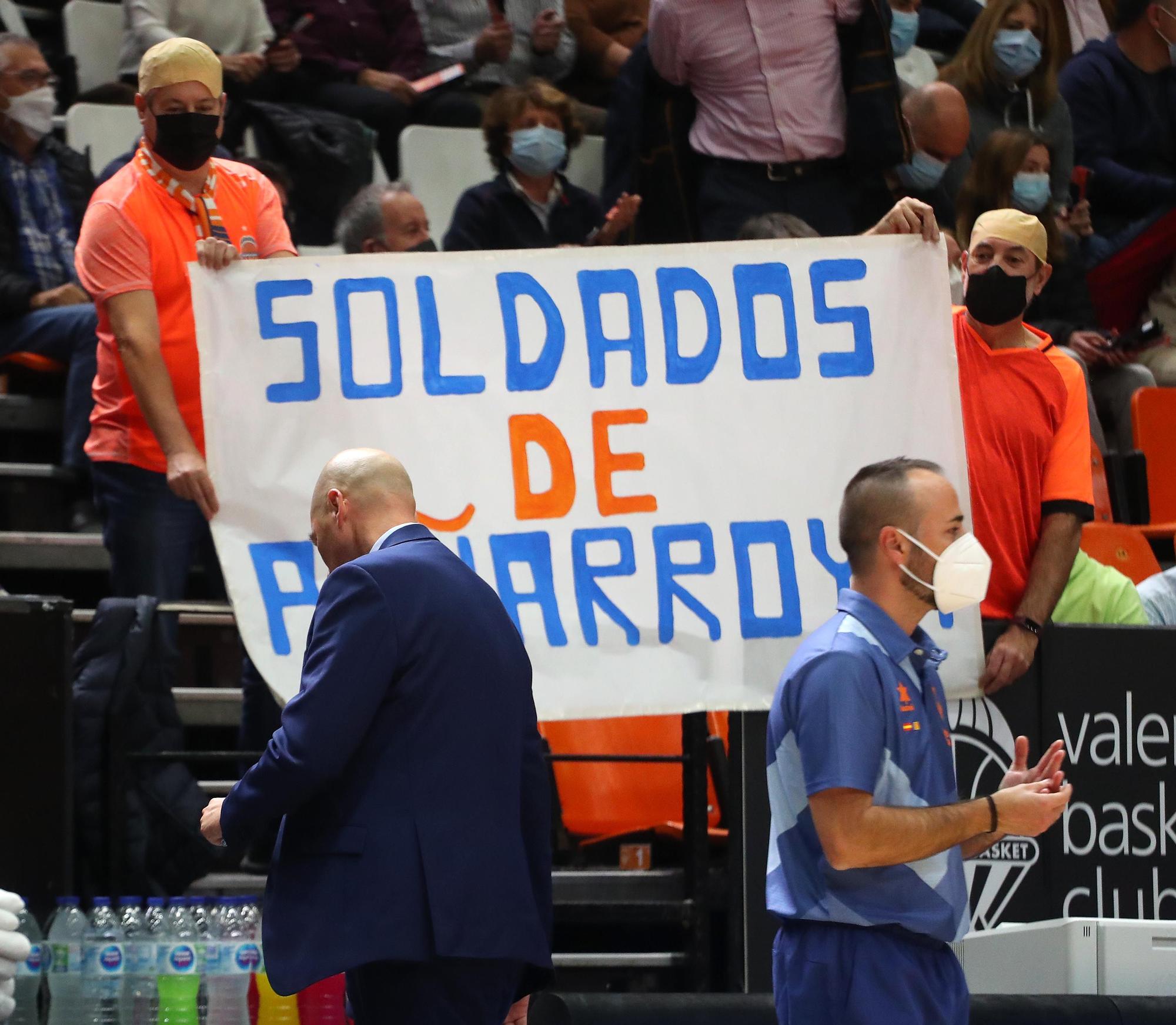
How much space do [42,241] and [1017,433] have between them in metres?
3.68

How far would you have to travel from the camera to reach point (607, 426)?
507 centimetres

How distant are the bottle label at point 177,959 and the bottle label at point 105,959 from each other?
94 millimetres

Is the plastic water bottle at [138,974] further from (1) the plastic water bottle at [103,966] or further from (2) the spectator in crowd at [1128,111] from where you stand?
(2) the spectator in crowd at [1128,111]

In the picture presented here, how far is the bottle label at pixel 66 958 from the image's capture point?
473 centimetres

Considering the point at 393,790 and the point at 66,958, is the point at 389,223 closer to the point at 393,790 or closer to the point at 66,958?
the point at 66,958

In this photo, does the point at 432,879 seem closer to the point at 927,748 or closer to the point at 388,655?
the point at 388,655

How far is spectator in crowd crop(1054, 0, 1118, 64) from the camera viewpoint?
35.3ft

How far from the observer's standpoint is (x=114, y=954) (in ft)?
15.6

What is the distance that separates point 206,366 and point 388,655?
1.89 meters

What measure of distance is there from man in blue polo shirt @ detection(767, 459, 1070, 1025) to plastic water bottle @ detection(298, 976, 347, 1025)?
1.68 metres

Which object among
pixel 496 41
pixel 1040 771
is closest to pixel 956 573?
pixel 1040 771

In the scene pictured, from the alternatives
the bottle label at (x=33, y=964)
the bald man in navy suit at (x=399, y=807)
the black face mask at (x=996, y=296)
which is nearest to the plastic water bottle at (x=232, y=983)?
the bottle label at (x=33, y=964)

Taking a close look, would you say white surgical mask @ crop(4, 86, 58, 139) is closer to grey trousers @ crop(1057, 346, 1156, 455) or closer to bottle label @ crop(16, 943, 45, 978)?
bottle label @ crop(16, 943, 45, 978)

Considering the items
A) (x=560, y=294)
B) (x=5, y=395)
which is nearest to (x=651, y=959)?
(x=560, y=294)
